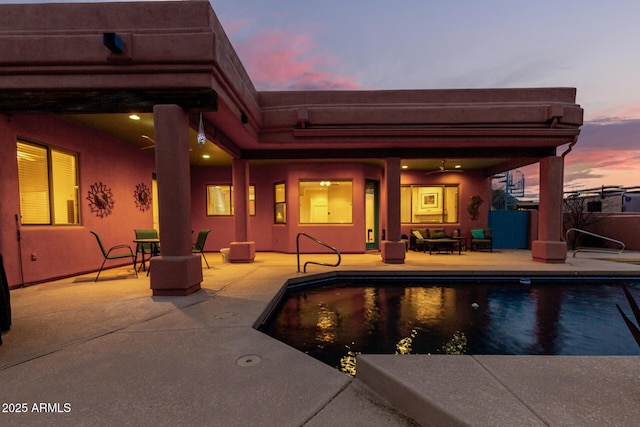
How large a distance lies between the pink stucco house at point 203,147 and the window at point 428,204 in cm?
7

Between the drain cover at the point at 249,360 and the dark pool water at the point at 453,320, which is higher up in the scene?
the drain cover at the point at 249,360

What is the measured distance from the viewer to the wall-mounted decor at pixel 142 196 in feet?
25.0

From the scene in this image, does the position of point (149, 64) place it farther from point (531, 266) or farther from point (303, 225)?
point (531, 266)

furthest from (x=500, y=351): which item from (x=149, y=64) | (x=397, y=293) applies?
(x=149, y=64)

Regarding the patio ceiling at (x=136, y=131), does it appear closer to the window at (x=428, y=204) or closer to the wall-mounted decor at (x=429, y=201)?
the window at (x=428, y=204)

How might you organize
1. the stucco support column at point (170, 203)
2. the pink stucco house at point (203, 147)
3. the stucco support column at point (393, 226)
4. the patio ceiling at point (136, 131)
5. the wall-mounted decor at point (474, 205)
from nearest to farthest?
1. the pink stucco house at point (203, 147)
2. the stucco support column at point (170, 203)
3. the patio ceiling at point (136, 131)
4. the stucco support column at point (393, 226)
5. the wall-mounted decor at point (474, 205)

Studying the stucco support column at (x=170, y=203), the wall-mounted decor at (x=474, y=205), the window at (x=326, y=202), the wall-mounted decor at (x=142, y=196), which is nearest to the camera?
the stucco support column at (x=170, y=203)

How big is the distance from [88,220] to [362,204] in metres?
7.25

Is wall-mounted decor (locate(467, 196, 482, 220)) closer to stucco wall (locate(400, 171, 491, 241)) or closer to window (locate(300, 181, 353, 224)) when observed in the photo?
stucco wall (locate(400, 171, 491, 241))

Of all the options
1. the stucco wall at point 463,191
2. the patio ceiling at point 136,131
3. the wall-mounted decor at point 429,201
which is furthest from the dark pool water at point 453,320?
the wall-mounted decor at point 429,201

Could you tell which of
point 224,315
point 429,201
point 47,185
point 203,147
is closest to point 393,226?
point 429,201

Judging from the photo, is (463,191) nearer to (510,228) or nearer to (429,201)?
(429,201)

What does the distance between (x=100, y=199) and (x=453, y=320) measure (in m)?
7.76

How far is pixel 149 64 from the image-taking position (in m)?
4.01
